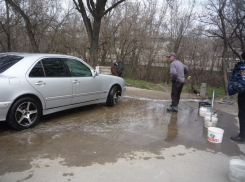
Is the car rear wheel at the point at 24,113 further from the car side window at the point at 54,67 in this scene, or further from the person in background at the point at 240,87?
the person in background at the point at 240,87

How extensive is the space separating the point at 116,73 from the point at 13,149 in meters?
9.49

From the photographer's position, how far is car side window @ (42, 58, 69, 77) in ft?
15.4

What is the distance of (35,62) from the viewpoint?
14.7 feet

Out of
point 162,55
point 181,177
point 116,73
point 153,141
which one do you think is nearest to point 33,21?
point 116,73

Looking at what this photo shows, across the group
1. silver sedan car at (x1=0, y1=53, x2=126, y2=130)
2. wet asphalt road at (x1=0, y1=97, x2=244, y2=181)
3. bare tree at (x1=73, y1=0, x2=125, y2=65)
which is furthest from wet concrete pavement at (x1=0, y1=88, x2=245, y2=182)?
bare tree at (x1=73, y1=0, x2=125, y2=65)

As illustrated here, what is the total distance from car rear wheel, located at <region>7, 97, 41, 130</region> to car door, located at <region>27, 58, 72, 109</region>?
0.26 meters

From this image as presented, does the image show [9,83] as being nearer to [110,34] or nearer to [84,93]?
[84,93]

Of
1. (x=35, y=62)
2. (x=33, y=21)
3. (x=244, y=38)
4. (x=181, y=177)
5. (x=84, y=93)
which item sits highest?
(x=33, y=21)

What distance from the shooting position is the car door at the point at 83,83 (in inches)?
207

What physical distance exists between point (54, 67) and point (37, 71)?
0.48m

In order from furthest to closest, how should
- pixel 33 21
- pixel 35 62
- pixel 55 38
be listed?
1. pixel 55 38
2. pixel 33 21
3. pixel 35 62

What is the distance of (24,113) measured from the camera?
4266 mm

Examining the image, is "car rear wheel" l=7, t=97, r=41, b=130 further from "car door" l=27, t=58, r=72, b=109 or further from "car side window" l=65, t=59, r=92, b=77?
"car side window" l=65, t=59, r=92, b=77

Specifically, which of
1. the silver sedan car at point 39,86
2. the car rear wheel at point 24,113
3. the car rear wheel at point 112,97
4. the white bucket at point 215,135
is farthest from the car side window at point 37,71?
the white bucket at point 215,135
